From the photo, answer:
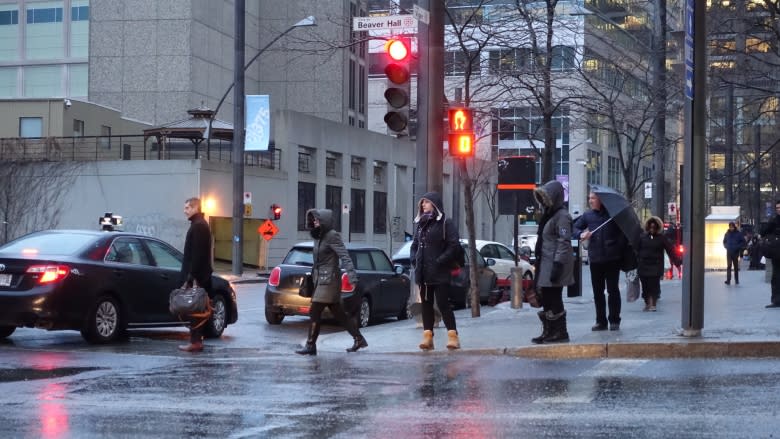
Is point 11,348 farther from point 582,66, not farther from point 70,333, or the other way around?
point 582,66

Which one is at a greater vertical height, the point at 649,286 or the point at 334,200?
the point at 334,200

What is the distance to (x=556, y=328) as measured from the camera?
12297mm

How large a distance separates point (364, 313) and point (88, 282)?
5724mm

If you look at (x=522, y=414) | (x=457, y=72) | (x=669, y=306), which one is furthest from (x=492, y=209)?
(x=522, y=414)

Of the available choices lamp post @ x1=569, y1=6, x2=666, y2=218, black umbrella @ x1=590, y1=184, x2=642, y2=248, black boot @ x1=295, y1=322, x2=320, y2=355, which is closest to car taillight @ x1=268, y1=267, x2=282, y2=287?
black boot @ x1=295, y1=322, x2=320, y2=355

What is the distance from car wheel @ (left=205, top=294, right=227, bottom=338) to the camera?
51.1 ft

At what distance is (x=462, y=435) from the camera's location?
6859 millimetres

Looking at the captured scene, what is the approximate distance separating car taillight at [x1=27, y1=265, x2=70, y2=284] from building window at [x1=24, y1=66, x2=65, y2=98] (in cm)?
5022

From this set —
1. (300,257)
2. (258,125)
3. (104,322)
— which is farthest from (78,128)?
(104,322)

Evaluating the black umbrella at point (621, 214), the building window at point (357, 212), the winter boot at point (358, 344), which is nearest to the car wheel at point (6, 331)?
the winter boot at point (358, 344)

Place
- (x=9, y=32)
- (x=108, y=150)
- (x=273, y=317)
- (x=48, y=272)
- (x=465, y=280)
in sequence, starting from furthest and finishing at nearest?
(x=9, y=32)
(x=108, y=150)
(x=465, y=280)
(x=273, y=317)
(x=48, y=272)

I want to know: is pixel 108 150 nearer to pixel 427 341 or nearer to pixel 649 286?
pixel 649 286

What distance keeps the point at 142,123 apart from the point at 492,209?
878 inches

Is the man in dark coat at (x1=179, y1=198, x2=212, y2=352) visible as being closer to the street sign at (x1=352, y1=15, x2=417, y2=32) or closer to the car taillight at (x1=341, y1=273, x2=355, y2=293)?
the car taillight at (x1=341, y1=273, x2=355, y2=293)
